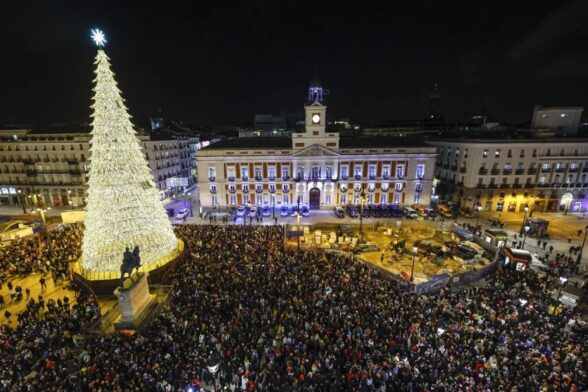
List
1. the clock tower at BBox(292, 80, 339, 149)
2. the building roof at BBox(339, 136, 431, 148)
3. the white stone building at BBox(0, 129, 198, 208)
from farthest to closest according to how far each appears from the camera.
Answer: the white stone building at BBox(0, 129, 198, 208), the building roof at BBox(339, 136, 431, 148), the clock tower at BBox(292, 80, 339, 149)

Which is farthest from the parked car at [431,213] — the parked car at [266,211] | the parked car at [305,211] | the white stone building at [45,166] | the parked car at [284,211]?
the white stone building at [45,166]

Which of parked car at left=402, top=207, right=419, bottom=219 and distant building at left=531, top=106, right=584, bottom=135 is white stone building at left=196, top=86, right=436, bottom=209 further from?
distant building at left=531, top=106, right=584, bottom=135

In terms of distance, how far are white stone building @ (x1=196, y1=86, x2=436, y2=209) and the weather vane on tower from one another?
26.7 m

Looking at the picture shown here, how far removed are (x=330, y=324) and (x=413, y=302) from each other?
6.36 meters

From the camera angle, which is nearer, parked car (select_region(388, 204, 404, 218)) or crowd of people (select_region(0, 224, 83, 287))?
crowd of people (select_region(0, 224, 83, 287))

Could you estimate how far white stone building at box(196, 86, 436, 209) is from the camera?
44.6 metres

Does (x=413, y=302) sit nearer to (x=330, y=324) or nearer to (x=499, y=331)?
(x=499, y=331)

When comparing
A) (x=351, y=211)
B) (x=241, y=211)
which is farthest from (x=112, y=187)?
(x=351, y=211)

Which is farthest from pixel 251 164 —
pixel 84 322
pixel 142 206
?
pixel 84 322

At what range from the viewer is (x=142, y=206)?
21016 mm

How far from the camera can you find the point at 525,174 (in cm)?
4381

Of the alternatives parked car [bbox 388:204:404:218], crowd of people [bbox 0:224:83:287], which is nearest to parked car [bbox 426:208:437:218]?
parked car [bbox 388:204:404:218]

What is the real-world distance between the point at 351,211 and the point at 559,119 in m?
43.7

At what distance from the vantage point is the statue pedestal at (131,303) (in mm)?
16812
